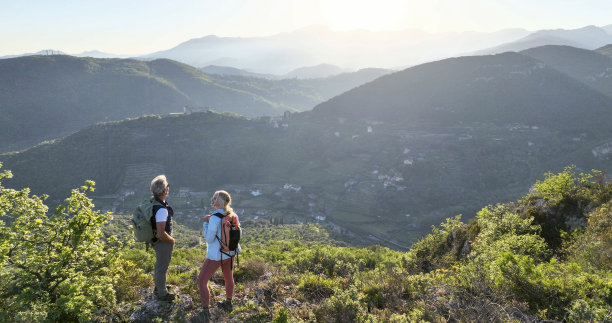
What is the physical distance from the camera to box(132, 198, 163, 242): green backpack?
513 cm

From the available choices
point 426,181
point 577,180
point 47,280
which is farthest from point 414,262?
point 426,181

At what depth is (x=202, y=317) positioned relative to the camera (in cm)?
532

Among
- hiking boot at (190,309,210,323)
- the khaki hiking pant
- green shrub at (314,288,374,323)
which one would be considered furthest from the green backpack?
green shrub at (314,288,374,323)

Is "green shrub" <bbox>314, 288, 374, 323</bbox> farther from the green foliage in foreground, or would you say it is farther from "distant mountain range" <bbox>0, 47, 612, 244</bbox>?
"distant mountain range" <bbox>0, 47, 612, 244</bbox>

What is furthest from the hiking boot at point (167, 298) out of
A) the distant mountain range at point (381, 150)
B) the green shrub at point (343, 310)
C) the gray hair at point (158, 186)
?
the distant mountain range at point (381, 150)

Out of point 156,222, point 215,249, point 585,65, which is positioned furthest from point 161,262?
point 585,65

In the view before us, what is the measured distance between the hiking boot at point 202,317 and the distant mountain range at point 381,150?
82.6 meters

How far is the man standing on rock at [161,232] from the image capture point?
206 inches

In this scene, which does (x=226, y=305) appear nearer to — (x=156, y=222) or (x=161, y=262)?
(x=161, y=262)

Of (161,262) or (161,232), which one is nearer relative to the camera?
(161,232)

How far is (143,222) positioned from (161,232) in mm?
343

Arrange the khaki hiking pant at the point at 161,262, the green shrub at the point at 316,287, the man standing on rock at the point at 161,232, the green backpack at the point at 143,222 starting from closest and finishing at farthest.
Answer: the green backpack at the point at 143,222 < the man standing on rock at the point at 161,232 < the khaki hiking pant at the point at 161,262 < the green shrub at the point at 316,287

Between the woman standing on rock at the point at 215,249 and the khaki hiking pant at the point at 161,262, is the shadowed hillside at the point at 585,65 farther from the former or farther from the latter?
the khaki hiking pant at the point at 161,262

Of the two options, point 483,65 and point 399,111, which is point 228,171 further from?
point 483,65
